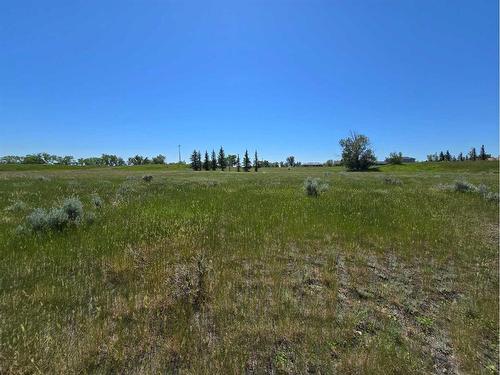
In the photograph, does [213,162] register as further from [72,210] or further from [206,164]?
[72,210]

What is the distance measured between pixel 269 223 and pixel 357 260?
348 centimetres

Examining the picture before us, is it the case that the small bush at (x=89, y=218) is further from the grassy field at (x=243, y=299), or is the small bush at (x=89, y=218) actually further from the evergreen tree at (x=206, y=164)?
the evergreen tree at (x=206, y=164)

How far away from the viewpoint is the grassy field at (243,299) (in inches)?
170

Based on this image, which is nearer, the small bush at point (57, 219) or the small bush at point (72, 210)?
the small bush at point (57, 219)

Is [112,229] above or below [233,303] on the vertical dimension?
above

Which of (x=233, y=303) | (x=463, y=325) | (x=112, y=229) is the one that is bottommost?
(x=463, y=325)

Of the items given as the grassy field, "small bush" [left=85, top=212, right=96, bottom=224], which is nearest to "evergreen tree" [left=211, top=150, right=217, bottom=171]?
the grassy field

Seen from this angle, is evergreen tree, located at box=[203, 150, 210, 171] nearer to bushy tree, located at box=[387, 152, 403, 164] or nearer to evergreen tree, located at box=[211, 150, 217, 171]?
evergreen tree, located at box=[211, 150, 217, 171]

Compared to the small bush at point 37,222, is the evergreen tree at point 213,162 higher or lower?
higher

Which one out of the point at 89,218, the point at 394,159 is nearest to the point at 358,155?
the point at 394,159

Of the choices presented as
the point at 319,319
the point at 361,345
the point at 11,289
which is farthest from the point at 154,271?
the point at 361,345

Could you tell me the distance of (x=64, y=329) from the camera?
15.0 feet

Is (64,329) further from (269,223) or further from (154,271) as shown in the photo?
A: (269,223)

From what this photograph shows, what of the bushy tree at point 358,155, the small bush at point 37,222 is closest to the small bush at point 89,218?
the small bush at point 37,222
